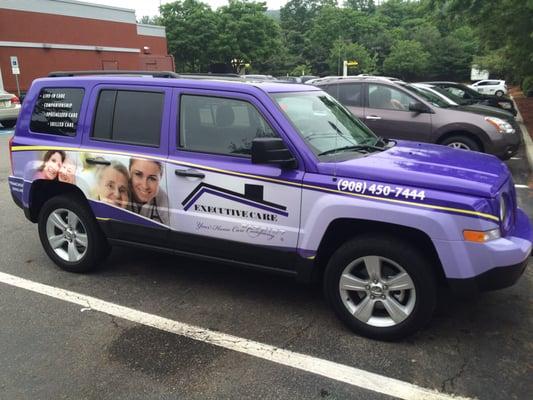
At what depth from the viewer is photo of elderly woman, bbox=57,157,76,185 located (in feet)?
15.0

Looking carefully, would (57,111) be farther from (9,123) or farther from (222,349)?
(9,123)

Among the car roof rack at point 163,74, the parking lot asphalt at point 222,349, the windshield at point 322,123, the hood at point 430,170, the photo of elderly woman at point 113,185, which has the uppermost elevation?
the car roof rack at point 163,74

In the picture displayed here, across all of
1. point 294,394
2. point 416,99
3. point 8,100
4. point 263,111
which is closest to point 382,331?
point 294,394

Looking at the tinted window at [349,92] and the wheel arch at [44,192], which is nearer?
the wheel arch at [44,192]

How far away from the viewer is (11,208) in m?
7.23

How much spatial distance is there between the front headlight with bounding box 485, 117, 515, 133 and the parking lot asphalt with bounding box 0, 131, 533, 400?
4713 millimetres

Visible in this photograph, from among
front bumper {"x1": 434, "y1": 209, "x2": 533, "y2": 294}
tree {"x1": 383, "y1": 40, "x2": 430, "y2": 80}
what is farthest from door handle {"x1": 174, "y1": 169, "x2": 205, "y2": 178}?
tree {"x1": 383, "y1": 40, "x2": 430, "y2": 80}

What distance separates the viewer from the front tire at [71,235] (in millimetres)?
4703

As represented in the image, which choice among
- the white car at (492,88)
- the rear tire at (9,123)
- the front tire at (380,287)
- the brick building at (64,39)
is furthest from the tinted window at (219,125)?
the white car at (492,88)

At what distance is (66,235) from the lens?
4879 mm

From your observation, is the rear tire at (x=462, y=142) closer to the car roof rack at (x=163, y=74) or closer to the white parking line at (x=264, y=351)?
the car roof rack at (x=163, y=74)

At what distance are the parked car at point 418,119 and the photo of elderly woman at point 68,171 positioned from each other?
614cm

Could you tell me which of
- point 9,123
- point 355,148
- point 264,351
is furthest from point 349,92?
point 9,123

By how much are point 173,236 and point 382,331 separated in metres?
1.83
